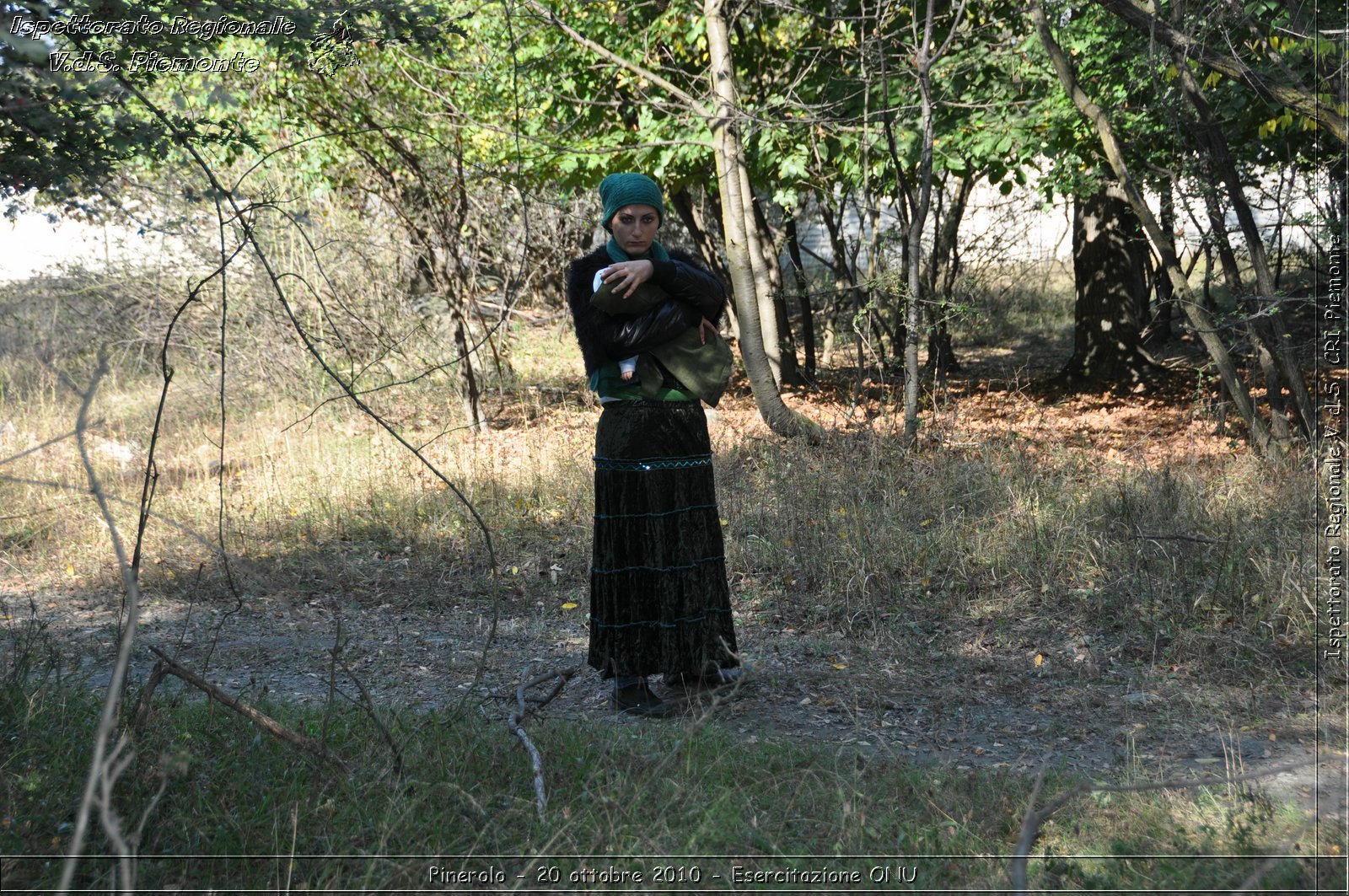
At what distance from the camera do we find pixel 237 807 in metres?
3.22

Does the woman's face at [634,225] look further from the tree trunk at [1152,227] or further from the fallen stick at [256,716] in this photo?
the tree trunk at [1152,227]

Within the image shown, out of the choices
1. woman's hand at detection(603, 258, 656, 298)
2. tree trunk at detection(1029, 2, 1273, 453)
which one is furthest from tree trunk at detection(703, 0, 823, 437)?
woman's hand at detection(603, 258, 656, 298)

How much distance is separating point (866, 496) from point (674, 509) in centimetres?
330

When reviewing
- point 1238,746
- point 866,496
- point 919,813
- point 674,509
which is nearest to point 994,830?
point 919,813

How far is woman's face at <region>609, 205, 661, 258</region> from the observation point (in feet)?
13.8

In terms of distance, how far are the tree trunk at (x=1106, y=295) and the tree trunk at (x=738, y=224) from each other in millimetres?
4654

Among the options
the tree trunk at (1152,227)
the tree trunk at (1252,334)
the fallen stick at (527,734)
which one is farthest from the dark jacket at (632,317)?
the tree trunk at (1252,334)

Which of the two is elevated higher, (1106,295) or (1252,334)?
(1106,295)

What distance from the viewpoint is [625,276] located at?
13.4 ft

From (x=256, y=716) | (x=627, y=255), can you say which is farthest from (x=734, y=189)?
(x=256, y=716)

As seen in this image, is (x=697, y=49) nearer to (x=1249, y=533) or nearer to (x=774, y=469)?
(x=774, y=469)

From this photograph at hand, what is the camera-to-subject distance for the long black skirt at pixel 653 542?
4281mm

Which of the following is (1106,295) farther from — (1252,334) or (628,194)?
(628,194)

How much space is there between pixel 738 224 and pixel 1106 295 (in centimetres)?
525
